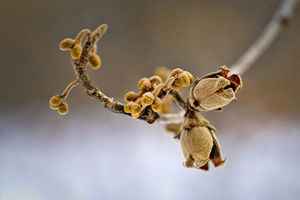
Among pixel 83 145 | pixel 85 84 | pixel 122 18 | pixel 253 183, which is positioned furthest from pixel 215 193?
pixel 85 84

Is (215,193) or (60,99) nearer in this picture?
(60,99)

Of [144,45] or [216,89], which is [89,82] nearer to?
[216,89]

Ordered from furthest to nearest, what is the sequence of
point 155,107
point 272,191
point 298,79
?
1. point 298,79
2. point 272,191
3. point 155,107

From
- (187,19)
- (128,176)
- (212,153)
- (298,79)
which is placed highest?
(187,19)

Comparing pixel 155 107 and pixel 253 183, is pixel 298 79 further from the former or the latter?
pixel 155 107

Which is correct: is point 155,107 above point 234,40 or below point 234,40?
below

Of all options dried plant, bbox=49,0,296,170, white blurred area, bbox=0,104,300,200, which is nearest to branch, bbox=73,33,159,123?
dried plant, bbox=49,0,296,170

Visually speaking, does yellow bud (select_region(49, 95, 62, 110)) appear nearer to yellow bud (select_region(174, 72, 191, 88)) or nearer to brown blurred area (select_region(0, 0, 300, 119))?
yellow bud (select_region(174, 72, 191, 88))
